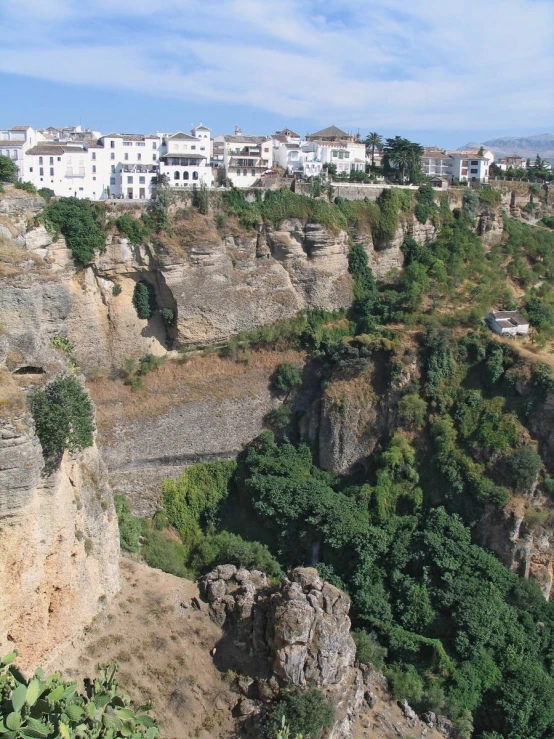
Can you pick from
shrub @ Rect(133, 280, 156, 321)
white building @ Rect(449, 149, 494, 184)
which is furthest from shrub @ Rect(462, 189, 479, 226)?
shrub @ Rect(133, 280, 156, 321)

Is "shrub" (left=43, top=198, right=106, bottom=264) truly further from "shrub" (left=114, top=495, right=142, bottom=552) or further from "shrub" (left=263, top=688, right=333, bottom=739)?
"shrub" (left=263, top=688, right=333, bottom=739)

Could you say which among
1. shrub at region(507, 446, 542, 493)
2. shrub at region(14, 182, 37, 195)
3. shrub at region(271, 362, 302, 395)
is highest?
shrub at region(14, 182, 37, 195)

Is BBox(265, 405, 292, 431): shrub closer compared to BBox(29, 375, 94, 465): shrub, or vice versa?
BBox(29, 375, 94, 465): shrub

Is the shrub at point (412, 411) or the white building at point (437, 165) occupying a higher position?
the white building at point (437, 165)

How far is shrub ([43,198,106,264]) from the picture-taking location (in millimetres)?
26875

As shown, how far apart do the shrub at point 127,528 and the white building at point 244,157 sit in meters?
17.5

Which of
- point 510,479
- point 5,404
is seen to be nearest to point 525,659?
point 510,479

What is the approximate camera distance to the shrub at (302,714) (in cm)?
1617

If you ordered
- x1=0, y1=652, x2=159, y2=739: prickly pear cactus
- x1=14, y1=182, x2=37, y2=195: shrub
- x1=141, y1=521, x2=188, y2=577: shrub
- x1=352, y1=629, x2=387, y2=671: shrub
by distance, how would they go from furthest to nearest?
x1=14, y1=182, x2=37, y2=195: shrub → x1=141, y1=521, x2=188, y2=577: shrub → x1=352, y1=629, x2=387, y2=671: shrub → x1=0, y1=652, x2=159, y2=739: prickly pear cactus

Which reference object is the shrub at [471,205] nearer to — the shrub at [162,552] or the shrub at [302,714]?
the shrub at [162,552]

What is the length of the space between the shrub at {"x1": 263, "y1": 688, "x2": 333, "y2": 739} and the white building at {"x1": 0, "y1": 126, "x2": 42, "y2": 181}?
80.7 ft

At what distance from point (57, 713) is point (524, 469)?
770 inches

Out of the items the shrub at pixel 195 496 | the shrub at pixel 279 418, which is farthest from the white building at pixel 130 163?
the shrub at pixel 195 496

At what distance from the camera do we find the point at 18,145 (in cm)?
3228
